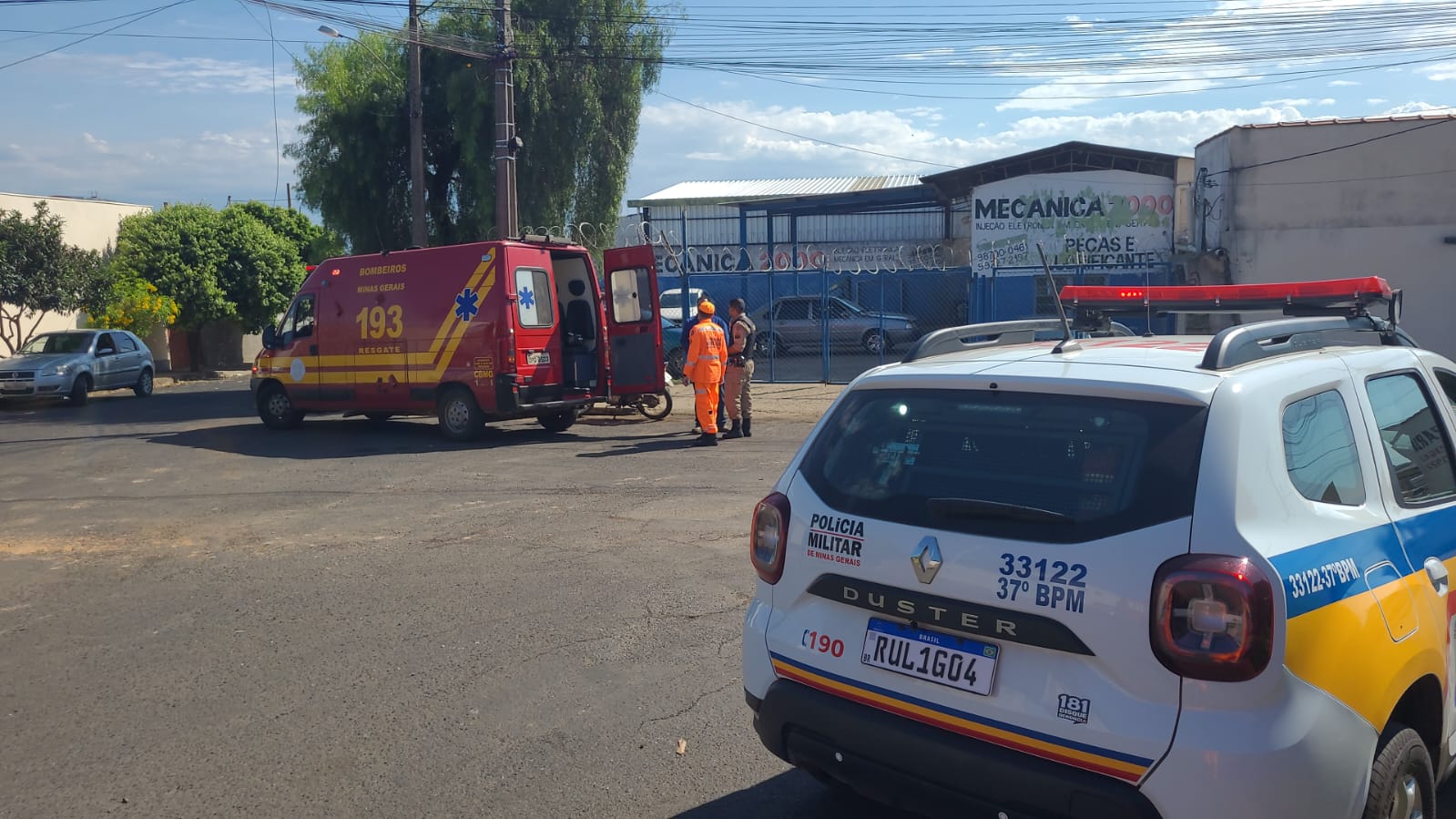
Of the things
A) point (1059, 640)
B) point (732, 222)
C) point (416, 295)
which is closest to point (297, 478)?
point (416, 295)

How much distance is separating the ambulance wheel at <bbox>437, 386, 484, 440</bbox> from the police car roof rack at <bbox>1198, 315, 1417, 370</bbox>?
11.5m

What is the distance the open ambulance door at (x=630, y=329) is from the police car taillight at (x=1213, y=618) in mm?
12517

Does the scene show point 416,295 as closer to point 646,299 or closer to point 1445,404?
point 646,299

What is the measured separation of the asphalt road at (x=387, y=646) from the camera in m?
4.25

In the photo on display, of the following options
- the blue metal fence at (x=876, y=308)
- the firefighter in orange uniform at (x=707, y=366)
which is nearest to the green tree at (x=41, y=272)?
the blue metal fence at (x=876, y=308)

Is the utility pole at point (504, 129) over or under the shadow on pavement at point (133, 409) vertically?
over

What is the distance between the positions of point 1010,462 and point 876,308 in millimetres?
28109

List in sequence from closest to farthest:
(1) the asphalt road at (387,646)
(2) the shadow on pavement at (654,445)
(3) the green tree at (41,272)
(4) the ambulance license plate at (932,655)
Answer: (4) the ambulance license plate at (932,655) < (1) the asphalt road at (387,646) < (2) the shadow on pavement at (654,445) < (3) the green tree at (41,272)

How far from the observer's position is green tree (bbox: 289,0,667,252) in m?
23.9

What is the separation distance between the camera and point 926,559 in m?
3.18

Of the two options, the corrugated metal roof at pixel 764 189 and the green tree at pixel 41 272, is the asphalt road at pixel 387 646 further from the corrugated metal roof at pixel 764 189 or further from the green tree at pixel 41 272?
the corrugated metal roof at pixel 764 189

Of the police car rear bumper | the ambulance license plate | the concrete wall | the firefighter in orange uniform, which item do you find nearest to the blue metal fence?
the concrete wall

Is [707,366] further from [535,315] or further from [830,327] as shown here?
[830,327]

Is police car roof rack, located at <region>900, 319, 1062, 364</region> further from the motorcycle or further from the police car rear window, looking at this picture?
the motorcycle
